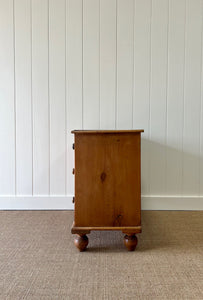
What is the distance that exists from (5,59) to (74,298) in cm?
190

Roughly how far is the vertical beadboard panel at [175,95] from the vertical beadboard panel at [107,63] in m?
→ 0.43

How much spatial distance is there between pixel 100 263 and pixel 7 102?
59.6 inches

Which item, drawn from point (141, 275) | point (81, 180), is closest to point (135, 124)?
point (81, 180)

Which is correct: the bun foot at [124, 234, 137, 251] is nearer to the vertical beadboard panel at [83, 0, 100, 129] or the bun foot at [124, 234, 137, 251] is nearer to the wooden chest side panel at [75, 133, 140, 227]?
the wooden chest side panel at [75, 133, 140, 227]

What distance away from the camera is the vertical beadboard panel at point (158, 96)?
8.05ft

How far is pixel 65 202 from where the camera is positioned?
2537 millimetres

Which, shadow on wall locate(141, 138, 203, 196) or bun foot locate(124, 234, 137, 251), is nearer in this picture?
bun foot locate(124, 234, 137, 251)

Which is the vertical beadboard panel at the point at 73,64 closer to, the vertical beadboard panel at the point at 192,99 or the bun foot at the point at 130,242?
the vertical beadboard panel at the point at 192,99

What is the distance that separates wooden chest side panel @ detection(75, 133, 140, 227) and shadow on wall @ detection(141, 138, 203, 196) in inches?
31.9

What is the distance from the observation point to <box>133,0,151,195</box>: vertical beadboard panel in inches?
96.7

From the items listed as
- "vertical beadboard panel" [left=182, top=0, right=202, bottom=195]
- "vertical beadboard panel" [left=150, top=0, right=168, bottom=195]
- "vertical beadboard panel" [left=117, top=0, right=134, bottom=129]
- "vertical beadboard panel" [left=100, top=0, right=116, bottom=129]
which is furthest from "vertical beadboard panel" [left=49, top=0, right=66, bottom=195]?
"vertical beadboard panel" [left=182, top=0, right=202, bottom=195]

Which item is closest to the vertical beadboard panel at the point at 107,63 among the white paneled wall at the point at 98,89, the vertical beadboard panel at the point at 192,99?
the white paneled wall at the point at 98,89

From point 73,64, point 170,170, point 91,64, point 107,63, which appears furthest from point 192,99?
point 73,64

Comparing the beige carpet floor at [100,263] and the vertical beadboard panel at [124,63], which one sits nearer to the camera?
the beige carpet floor at [100,263]
